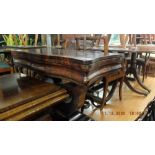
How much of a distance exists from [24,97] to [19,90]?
9 cm

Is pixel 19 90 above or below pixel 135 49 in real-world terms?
below

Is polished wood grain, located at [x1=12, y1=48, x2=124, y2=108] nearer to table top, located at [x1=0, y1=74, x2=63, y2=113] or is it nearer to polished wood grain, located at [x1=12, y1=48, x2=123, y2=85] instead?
polished wood grain, located at [x1=12, y1=48, x2=123, y2=85]

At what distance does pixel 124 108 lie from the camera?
1.43 m

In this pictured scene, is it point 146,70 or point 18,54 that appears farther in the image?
point 146,70

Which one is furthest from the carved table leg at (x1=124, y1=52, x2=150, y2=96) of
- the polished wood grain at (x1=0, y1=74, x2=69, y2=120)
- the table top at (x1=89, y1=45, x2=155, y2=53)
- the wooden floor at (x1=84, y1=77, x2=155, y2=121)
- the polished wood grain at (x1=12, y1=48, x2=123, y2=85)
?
Result: the polished wood grain at (x1=0, y1=74, x2=69, y2=120)

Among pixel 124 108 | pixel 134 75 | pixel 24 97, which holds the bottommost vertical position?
pixel 124 108

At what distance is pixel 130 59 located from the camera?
1787mm

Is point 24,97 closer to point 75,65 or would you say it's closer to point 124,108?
point 75,65

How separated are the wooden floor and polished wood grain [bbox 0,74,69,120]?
59cm

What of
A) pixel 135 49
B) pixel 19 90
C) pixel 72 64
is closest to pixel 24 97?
pixel 19 90

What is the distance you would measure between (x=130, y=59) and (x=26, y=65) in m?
1.20
